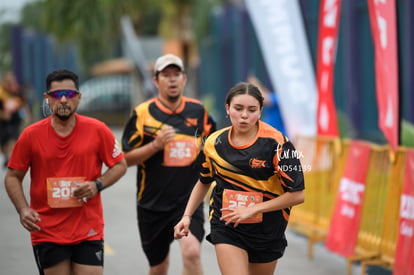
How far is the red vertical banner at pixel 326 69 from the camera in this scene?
32.9 ft

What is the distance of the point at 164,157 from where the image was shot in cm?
632

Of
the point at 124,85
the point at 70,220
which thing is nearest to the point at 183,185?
the point at 70,220

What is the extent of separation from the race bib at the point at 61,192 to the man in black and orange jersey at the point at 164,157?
1.15 metres

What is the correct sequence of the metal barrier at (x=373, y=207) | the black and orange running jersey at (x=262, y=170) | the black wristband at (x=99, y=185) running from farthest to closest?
1. the metal barrier at (x=373, y=207)
2. the black wristband at (x=99, y=185)
3. the black and orange running jersey at (x=262, y=170)

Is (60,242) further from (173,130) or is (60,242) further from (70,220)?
(173,130)

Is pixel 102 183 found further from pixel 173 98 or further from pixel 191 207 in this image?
pixel 173 98

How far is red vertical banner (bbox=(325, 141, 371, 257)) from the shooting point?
25.9 feet

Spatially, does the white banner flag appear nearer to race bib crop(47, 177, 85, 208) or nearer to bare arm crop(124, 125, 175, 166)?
bare arm crop(124, 125, 175, 166)

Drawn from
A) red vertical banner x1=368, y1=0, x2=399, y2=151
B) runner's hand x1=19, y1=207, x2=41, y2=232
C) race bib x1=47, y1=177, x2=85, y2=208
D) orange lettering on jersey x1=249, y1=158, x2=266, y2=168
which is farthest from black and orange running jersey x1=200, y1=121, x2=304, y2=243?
red vertical banner x1=368, y1=0, x2=399, y2=151

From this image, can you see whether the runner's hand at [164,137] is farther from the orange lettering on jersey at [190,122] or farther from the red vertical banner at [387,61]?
the red vertical banner at [387,61]

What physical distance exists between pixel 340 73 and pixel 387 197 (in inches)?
Result: 502

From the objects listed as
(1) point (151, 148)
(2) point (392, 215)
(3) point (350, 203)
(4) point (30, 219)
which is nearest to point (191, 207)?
(4) point (30, 219)

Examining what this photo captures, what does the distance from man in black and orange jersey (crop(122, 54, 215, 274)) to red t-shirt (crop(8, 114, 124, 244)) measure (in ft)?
3.52

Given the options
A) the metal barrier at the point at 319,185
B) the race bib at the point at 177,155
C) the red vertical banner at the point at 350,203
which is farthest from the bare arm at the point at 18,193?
the metal barrier at the point at 319,185
